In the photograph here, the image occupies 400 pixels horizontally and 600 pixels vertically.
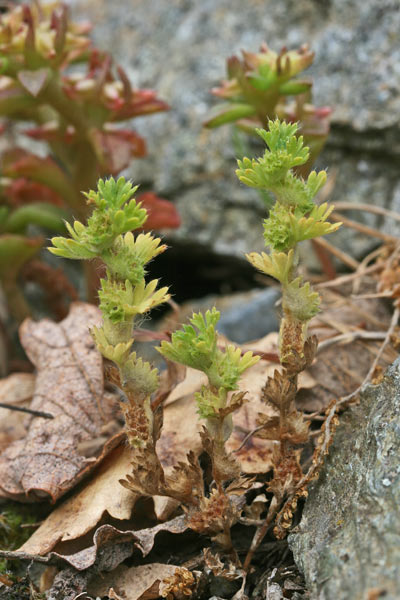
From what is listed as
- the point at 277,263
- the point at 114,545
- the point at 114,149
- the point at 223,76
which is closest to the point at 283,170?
the point at 277,263

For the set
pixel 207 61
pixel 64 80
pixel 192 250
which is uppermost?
pixel 64 80

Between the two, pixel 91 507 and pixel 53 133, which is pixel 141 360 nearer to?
pixel 91 507

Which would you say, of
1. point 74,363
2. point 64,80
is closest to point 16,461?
point 74,363

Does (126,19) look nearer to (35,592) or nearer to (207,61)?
(207,61)

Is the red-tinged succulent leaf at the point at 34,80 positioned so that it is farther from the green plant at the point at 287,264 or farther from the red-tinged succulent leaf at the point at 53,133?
the green plant at the point at 287,264

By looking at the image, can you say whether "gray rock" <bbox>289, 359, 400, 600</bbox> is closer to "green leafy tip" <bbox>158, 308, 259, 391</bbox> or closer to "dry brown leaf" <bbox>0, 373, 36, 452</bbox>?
"green leafy tip" <bbox>158, 308, 259, 391</bbox>

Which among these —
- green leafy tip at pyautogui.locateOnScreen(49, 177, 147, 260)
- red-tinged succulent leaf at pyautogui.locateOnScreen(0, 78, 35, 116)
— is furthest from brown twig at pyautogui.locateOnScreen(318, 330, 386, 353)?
red-tinged succulent leaf at pyautogui.locateOnScreen(0, 78, 35, 116)
